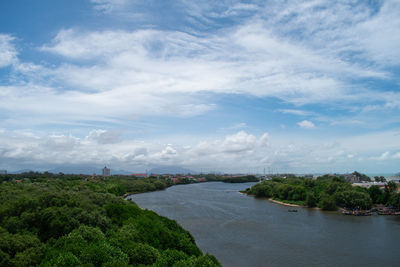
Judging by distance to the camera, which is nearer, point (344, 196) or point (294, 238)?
point (294, 238)

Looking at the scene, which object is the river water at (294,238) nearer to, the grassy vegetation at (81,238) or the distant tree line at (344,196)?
the distant tree line at (344,196)

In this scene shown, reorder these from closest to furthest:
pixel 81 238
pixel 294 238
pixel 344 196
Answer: pixel 81 238, pixel 294 238, pixel 344 196

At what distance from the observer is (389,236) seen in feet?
63.1

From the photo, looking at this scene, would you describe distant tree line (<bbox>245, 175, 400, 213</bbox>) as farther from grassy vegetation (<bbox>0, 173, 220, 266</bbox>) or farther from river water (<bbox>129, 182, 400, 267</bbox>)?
grassy vegetation (<bbox>0, 173, 220, 266</bbox>)

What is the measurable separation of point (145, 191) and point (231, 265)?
47.4m

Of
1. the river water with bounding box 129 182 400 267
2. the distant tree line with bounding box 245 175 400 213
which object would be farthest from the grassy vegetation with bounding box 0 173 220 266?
the distant tree line with bounding box 245 175 400 213

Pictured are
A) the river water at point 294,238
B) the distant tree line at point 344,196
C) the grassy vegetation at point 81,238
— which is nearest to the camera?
the grassy vegetation at point 81,238

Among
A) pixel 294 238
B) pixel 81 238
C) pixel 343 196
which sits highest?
pixel 81 238

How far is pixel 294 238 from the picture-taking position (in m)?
18.7

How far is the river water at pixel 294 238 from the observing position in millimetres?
14594

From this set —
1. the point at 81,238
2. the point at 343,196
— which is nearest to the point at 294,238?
the point at 81,238

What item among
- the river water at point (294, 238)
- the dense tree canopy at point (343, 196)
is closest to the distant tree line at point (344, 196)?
the dense tree canopy at point (343, 196)

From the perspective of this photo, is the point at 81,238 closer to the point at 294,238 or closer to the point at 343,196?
the point at 294,238

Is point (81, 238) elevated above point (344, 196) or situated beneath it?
elevated above
